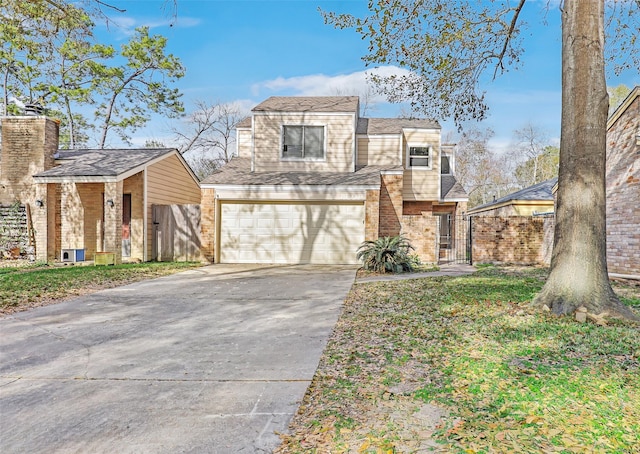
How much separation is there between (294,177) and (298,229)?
178cm

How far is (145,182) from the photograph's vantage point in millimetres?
13008

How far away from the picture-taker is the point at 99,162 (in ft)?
43.4

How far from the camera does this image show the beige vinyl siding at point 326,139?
1381 cm

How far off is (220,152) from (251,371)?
27.3 metres

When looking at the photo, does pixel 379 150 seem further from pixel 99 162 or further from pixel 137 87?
pixel 137 87

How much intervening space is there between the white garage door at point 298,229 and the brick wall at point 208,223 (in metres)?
0.34

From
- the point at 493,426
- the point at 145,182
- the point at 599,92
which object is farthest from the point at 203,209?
the point at 493,426

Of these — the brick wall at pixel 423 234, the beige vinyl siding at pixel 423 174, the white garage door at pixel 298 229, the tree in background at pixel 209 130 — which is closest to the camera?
the white garage door at pixel 298 229

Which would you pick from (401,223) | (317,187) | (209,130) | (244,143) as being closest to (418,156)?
(401,223)

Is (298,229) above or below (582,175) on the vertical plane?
below

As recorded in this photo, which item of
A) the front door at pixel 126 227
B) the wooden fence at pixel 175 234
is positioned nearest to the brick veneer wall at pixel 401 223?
the wooden fence at pixel 175 234

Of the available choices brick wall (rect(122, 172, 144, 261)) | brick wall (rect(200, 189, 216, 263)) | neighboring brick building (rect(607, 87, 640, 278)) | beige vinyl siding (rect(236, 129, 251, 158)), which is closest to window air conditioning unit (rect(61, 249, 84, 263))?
brick wall (rect(122, 172, 144, 261))

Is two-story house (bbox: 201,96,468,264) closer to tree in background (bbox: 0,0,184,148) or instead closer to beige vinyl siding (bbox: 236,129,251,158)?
beige vinyl siding (bbox: 236,129,251,158)

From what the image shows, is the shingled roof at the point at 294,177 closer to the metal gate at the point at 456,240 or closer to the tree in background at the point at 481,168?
the metal gate at the point at 456,240
